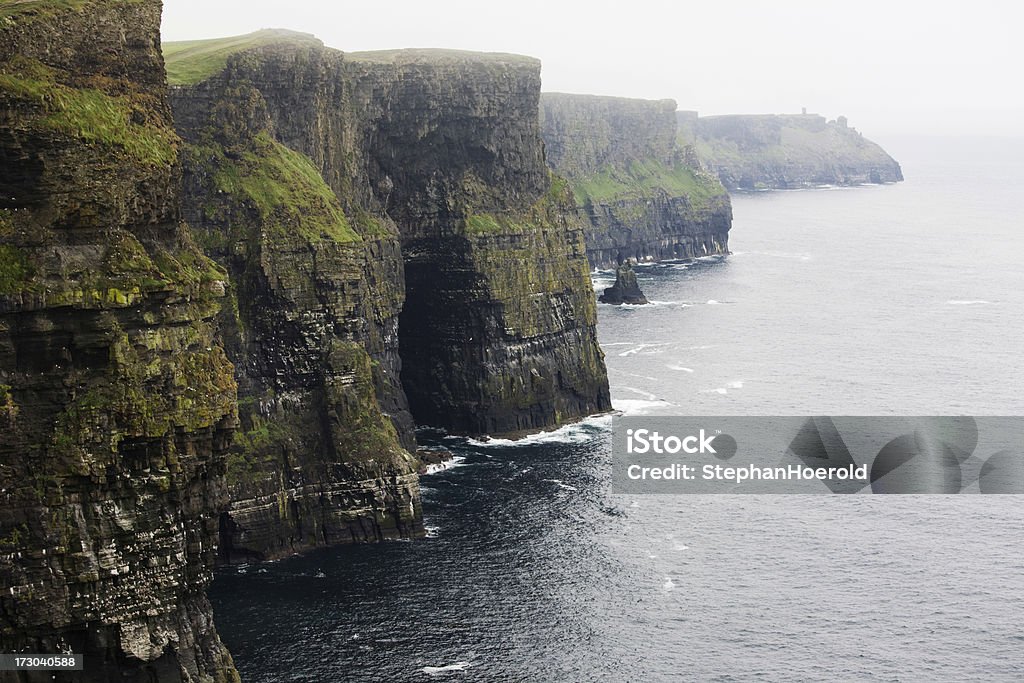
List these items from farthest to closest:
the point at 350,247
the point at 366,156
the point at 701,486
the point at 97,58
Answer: the point at 366,156 → the point at 701,486 → the point at 350,247 → the point at 97,58

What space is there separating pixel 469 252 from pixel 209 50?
3648 cm

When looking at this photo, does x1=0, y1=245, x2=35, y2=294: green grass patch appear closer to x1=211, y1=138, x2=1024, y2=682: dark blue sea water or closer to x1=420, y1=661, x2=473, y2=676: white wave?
x1=211, y1=138, x2=1024, y2=682: dark blue sea water

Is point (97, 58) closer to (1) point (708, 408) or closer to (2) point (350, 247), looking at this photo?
(2) point (350, 247)

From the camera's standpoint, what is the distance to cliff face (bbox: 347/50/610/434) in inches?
6550

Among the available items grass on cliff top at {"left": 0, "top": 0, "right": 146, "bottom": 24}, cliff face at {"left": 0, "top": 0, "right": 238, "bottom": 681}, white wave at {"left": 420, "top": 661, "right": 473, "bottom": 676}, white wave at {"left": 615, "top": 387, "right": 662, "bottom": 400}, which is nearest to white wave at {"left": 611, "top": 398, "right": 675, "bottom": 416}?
white wave at {"left": 615, "top": 387, "right": 662, "bottom": 400}

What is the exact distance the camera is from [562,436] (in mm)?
166375

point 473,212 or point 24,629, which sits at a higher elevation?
point 473,212

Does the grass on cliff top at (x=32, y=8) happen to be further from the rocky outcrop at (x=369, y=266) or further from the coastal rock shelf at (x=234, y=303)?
the rocky outcrop at (x=369, y=266)

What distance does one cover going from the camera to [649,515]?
137250mm

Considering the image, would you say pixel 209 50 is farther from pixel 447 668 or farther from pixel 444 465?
pixel 447 668

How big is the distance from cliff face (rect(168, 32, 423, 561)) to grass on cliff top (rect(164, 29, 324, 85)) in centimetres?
67

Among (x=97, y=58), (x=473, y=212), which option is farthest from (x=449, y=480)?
(x=97, y=58)

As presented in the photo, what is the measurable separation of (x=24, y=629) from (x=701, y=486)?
76.9 m

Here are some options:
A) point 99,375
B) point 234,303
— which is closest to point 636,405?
point 234,303
